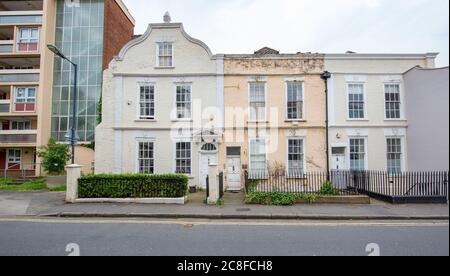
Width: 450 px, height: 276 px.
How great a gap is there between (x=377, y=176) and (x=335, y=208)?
14.6ft

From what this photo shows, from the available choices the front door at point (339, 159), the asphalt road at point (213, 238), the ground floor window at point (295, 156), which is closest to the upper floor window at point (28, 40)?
the asphalt road at point (213, 238)

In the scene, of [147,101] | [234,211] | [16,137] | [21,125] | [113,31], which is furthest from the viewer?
[113,31]

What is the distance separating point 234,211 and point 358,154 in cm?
997

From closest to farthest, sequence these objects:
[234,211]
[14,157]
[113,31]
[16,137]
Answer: [234,211] → [16,137] → [14,157] → [113,31]

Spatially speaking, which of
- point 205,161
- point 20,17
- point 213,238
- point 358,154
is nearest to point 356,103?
point 358,154

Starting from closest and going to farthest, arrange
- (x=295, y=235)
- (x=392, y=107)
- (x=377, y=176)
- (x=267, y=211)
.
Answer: (x=295, y=235)
(x=267, y=211)
(x=377, y=176)
(x=392, y=107)

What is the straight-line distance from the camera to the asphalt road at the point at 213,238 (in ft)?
17.2

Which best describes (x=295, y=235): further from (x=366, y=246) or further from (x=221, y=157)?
(x=221, y=157)

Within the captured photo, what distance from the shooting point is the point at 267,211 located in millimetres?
9312

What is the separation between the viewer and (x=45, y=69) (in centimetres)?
2605

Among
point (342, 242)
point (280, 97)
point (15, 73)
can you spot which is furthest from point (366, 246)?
point (15, 73)

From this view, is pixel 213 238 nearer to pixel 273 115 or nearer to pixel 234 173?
pixel 234 173

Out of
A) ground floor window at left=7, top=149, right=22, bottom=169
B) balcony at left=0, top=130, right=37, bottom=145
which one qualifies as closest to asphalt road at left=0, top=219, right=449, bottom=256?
balcony at left=0, top=130, right=37, bottom=145

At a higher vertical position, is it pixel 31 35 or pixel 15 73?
pixel 31 35
